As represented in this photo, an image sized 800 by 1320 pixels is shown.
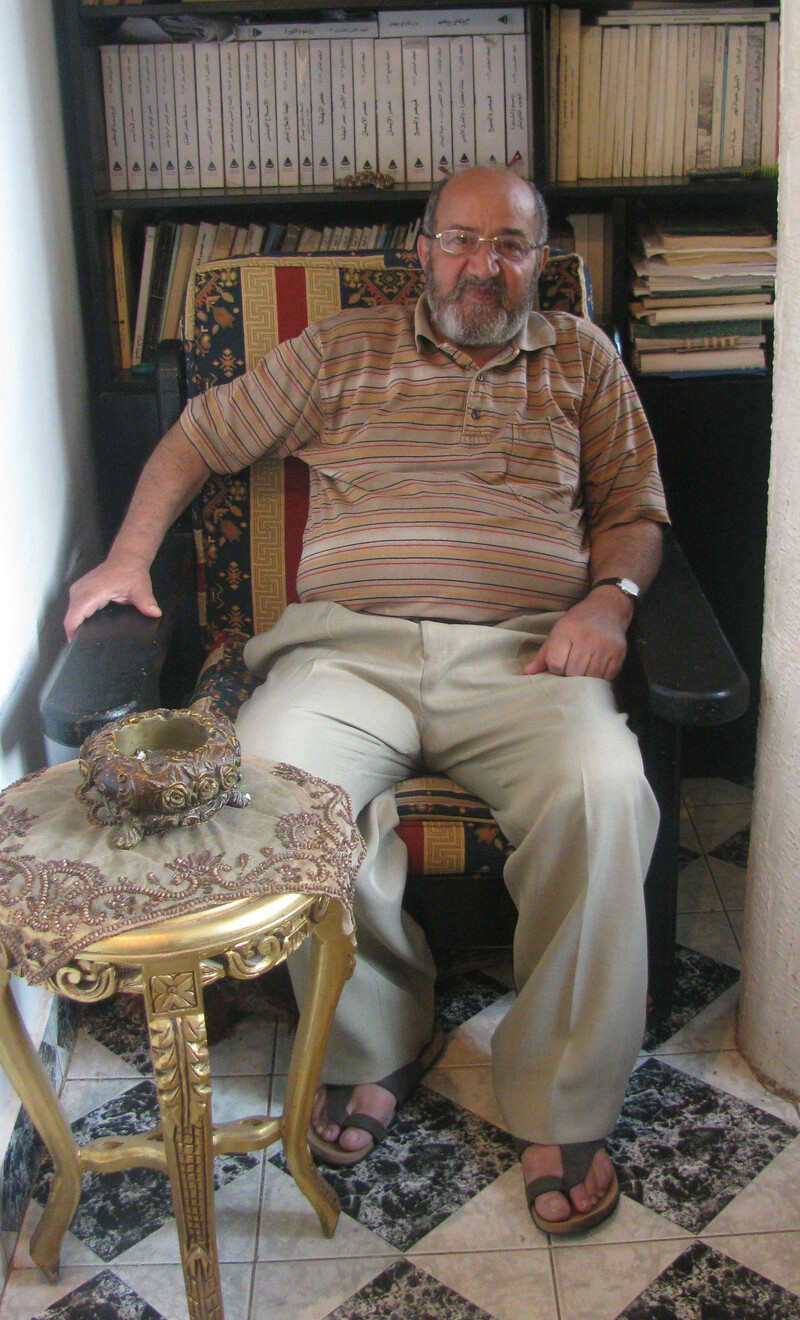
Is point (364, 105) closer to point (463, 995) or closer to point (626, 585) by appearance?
point (626, 585)

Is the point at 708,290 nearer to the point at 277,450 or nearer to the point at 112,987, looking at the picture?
the point at 277,450

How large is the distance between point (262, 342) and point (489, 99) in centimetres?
73

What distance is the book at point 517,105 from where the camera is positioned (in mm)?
2232

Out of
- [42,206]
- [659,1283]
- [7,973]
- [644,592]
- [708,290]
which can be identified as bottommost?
[659,1283]

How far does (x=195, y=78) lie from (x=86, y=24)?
0.22m

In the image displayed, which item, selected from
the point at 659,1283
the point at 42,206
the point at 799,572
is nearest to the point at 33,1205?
the point at 659,1283

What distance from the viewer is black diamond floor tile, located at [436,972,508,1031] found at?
1.80m

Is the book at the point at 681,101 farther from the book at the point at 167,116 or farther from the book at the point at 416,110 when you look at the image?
the book at the point at 167,116

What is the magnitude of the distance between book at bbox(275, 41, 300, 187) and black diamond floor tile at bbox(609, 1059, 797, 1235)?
177 centimetres

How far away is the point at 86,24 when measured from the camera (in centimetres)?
214

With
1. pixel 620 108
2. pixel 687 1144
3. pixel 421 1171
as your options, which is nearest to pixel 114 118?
pixel 620 108

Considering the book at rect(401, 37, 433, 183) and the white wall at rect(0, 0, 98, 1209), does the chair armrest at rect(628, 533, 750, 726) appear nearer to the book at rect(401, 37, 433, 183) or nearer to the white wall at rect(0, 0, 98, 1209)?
the white wall at rect(0, 0, 98, 1209)

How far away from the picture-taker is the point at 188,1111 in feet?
3.73

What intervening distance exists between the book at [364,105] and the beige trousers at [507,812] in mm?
1021
